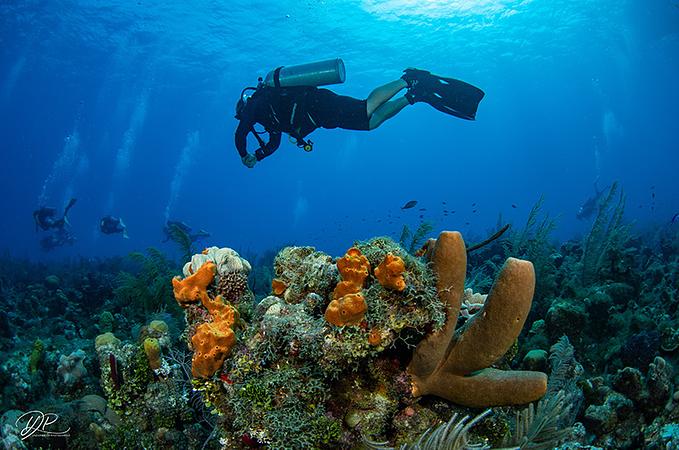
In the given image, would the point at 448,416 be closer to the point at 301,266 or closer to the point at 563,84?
the point at 301,266

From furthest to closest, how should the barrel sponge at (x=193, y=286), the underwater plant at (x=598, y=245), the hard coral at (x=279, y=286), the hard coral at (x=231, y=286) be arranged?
the underwater plant at (x=598, y=245) → the hard coral at (x=231, y=286) → the hard coral at (x=279, y=286) → the barrel sponge at (x=193, y=286)

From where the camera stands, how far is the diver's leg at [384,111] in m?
9.68

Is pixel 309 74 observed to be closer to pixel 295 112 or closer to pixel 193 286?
pixel 295 112

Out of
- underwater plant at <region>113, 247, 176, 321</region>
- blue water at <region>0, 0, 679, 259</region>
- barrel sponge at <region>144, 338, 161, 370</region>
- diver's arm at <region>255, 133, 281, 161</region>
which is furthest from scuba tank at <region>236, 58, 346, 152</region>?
blue water at <region>0, 0, 679, 259</region>

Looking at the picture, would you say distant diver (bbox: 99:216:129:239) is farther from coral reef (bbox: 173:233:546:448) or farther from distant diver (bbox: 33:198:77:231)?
coral reef (bbox: 173:233:546:448)

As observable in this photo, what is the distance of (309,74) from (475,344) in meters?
7.90

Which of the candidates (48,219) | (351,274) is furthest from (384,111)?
(48,219)

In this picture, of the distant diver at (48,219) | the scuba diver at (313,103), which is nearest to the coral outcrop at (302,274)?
the scuba diver at (313,103)

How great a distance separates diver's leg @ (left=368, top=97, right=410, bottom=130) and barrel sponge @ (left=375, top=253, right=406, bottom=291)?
25.2 ft

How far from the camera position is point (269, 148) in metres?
8.96

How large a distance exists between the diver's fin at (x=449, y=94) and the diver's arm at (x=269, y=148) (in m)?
3.85

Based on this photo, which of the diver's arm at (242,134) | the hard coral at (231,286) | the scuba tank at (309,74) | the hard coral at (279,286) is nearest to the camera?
the hard coral at (279,286)

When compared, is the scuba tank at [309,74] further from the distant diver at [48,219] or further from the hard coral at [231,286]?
the distant diver at [48,219]

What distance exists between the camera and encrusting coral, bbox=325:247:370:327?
2301 millimetres
